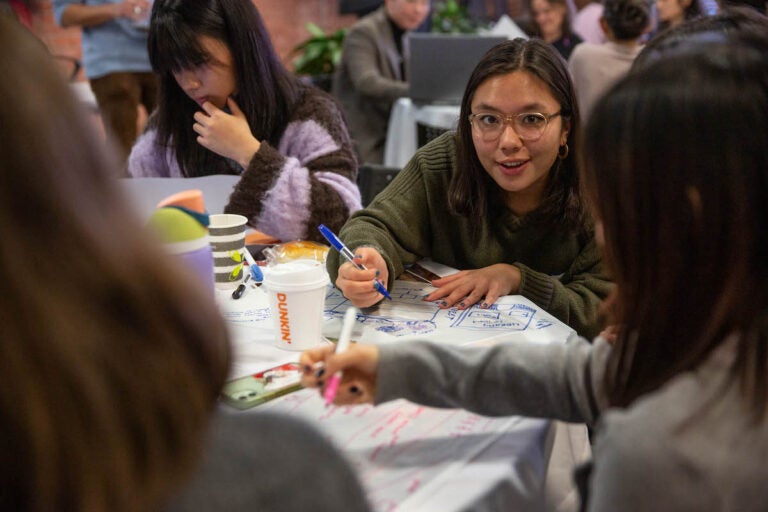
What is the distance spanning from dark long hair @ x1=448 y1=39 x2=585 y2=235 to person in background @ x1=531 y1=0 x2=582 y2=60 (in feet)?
11.5

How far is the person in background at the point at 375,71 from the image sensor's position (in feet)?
13.7

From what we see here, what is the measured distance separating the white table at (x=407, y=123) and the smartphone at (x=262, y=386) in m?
2.68

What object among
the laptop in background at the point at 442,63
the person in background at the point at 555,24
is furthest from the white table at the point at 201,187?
the person in background at the point at 555,24

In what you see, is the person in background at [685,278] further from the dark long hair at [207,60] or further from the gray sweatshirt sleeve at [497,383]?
the dark long hair at [207,60]

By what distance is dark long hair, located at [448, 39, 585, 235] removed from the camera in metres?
1.52

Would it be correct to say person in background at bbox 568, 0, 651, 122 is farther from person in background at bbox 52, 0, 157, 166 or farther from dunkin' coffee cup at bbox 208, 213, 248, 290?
dunkin' coffee cup at bbox 208, 213, 248, 290

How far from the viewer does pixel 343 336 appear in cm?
98

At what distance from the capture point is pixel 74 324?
1.45 ft

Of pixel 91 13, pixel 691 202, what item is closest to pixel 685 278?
pixel 691 202

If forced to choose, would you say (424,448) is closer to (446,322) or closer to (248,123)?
(446,322)

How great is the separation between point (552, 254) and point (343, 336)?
0.75m

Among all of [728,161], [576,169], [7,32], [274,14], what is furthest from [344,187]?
Result: [274,14]

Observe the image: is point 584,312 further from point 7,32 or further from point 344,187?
point 7,32

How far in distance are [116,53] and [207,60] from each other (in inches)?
75.5
